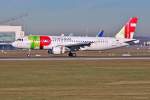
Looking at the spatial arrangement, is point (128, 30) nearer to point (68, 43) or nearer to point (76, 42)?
point (76, 42)

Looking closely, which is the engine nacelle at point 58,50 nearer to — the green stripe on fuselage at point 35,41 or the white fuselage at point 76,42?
the white fuselage at point 76,42

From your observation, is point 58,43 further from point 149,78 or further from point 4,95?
point 4,95

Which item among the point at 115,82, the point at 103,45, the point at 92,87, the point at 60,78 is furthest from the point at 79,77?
the point at 103,45

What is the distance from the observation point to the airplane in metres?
85.6

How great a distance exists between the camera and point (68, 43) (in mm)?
87688

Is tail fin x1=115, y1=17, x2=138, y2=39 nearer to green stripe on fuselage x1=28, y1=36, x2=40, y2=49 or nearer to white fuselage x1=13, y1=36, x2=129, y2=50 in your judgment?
white fuselage x1=13, y1=36, x2=129, y2=50

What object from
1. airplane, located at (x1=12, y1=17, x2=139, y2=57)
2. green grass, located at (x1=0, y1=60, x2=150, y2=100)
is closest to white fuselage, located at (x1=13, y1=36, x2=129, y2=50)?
airplane, located at (x1=12, y1=17, x2=139, y2=57)

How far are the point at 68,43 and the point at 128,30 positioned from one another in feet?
47.4

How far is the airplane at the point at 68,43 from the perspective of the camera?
8556 cm

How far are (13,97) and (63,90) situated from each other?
14.3 ft

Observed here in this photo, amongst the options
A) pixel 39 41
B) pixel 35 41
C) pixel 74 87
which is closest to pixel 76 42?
pixel 39 41

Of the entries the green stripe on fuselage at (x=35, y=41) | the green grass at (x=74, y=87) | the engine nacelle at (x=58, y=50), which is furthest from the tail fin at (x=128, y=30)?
the green grass at (x=74, y=87)

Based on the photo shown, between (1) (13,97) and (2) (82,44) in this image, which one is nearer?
(1) (13,97)

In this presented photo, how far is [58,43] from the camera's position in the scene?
86625 mm
